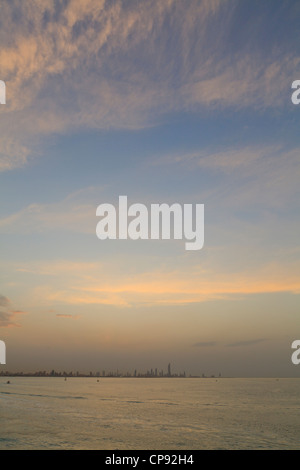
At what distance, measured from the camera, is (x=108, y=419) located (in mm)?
75625

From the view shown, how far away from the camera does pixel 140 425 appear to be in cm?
6712
